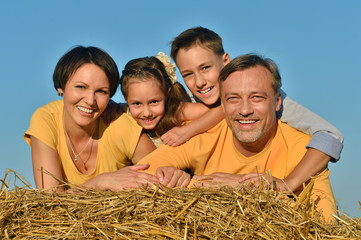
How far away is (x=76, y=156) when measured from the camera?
547cm

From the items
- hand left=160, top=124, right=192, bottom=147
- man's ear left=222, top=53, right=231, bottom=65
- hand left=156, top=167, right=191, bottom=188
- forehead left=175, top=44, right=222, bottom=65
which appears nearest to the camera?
hand left=156, top=167, right=191, bottom=188

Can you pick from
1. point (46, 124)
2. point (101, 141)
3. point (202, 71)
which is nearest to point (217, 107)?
point (202, 71)

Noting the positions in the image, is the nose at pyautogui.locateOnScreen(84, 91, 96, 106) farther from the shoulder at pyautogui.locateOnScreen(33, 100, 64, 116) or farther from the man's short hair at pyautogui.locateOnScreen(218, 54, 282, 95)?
the man's short hair at pyautogui.locateOnScreen(218, 54, 282, 95)

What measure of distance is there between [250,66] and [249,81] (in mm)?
223

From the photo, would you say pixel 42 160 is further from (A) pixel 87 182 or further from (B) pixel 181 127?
(B) pixel 181 127

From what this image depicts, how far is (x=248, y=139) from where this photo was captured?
461 centimetres

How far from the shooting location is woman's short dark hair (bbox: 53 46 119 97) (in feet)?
17.1

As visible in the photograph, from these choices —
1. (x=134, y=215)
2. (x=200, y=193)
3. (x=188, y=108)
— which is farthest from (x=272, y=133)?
(x=134, y=215)

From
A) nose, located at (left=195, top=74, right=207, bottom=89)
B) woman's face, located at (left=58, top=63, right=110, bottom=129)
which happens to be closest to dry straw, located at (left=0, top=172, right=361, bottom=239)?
woman's face, located at (left=58, top=63, right=110, bottom=129)

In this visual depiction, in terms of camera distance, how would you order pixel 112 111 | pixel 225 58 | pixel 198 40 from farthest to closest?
pixel 225 58 < pixel 198 40 < pixel 112 111

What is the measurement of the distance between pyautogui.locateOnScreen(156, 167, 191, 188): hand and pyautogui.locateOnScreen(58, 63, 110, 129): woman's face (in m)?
1.41

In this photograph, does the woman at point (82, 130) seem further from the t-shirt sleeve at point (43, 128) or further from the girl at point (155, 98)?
the girl at point (155, 98)

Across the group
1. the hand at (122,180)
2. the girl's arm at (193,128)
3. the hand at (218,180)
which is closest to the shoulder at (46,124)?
the hand at (122,180)

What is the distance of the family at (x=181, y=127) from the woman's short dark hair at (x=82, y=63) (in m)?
0.01
